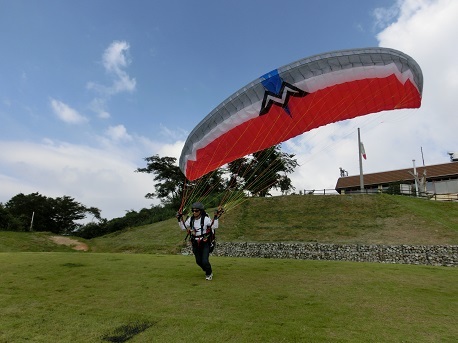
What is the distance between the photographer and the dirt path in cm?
2302

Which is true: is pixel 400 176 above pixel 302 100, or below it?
above

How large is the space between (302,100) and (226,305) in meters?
5.29

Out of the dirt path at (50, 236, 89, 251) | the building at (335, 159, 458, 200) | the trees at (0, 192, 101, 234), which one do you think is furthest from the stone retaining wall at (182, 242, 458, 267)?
the trees at (0, 192, 101, 234)

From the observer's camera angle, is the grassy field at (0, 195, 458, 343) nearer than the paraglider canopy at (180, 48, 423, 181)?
Yes

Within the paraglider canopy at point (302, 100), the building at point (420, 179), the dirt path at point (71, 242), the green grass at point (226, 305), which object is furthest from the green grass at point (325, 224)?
the building at point (420, 179)

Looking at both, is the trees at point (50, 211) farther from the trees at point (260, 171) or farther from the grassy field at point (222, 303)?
the grassy field at point (222, 303)

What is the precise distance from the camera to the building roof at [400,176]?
44125 millimetres

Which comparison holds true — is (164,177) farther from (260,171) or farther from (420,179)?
(420,179)

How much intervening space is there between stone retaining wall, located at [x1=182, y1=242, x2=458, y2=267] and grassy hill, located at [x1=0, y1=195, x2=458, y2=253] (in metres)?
2.13

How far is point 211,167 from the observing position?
30.6ft

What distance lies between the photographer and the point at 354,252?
1753 cm

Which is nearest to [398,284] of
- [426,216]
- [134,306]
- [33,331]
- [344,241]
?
[134,306]

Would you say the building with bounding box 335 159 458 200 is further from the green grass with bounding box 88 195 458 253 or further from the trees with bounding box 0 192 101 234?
the trees with bounding box 0 192 101 234

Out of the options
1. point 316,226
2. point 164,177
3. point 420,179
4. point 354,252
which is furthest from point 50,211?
point 420,179
